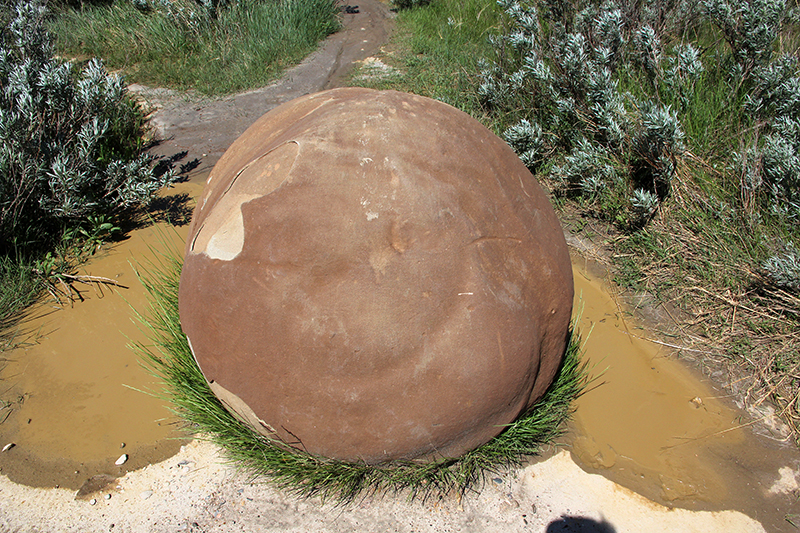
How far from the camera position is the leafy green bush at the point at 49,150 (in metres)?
3.63

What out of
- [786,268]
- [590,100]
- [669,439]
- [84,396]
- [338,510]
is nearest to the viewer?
[338,510]

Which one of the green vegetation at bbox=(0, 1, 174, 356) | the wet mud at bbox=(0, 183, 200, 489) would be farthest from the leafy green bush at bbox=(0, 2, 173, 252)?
the wet mud at bbox=(0, 183, 200, 489)

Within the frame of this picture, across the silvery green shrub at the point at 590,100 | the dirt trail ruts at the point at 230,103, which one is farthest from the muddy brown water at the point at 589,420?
the dirt trail ruts at the point at 230,103

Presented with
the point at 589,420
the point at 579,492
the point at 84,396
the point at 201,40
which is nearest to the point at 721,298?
the point at 589,420

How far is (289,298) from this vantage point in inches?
75.5

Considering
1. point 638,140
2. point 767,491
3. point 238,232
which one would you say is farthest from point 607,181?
point 238,232

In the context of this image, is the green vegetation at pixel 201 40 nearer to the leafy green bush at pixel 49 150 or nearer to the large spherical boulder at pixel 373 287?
the leafy green bush at pixel 49 150

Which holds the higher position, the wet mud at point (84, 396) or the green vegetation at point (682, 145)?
the green vegetation at point (682, 145)

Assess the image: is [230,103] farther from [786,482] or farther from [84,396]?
[786,482]

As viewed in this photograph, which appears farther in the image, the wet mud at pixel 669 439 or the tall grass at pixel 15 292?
the tall grass at pixel 15 292

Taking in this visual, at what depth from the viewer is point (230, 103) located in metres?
5.89

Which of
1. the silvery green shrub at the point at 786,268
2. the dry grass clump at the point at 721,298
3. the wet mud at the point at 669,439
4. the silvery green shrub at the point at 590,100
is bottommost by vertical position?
the wet mud at the point at 669,439

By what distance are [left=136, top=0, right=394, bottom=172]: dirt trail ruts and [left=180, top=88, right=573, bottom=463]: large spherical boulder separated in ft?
10.3

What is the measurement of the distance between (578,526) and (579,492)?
0.17 meters
